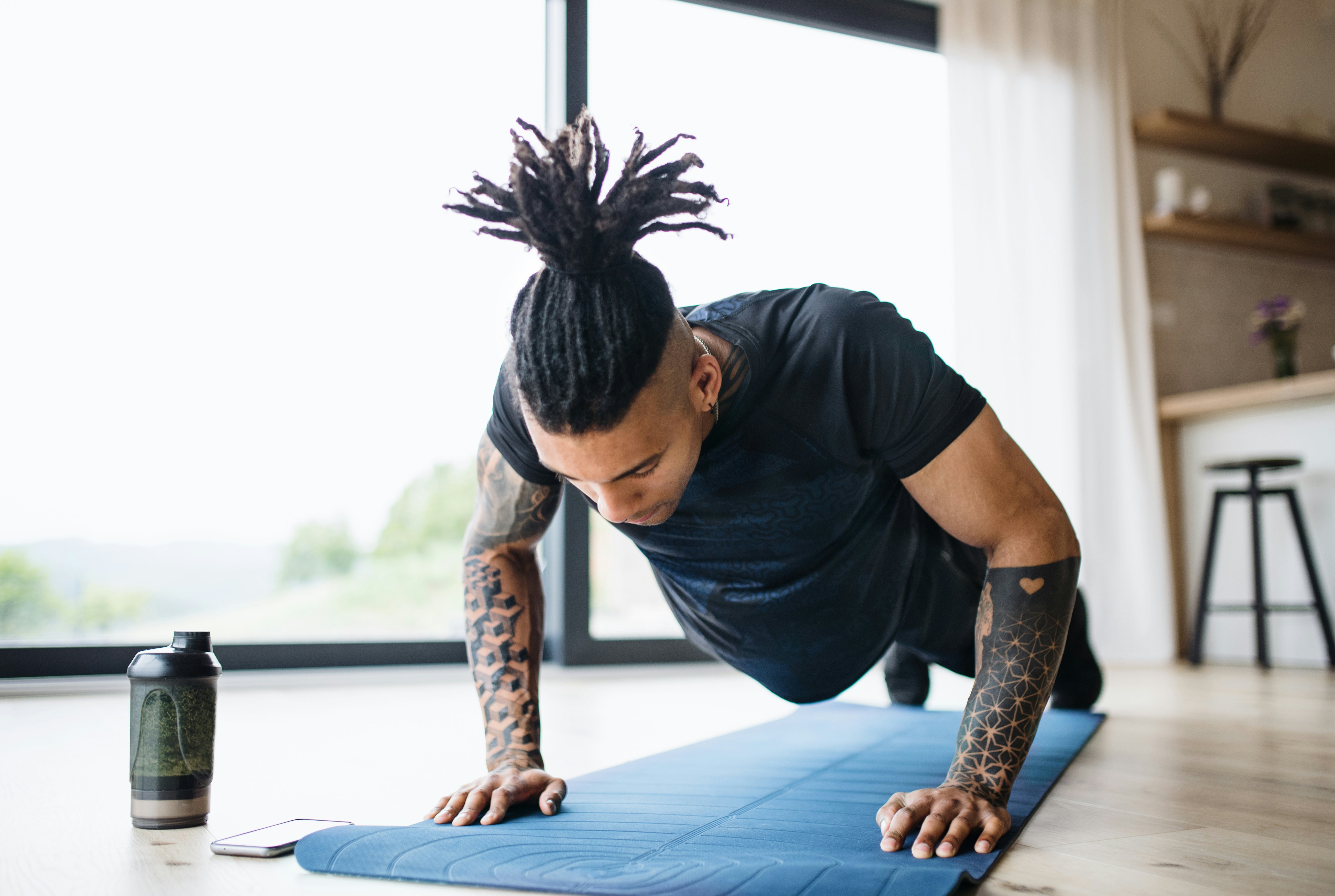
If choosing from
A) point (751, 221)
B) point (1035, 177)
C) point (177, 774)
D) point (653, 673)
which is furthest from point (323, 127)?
point (177, 774)

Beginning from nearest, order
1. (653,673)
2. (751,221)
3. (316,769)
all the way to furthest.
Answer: (316,769)
(653,673)
(751,221)

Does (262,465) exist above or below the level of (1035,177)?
below

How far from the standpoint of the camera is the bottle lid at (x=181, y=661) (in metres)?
1.07

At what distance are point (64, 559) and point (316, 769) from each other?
247cm

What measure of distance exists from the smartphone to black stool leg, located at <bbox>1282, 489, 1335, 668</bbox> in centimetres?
329

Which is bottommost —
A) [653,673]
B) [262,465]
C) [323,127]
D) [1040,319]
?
[653,673]

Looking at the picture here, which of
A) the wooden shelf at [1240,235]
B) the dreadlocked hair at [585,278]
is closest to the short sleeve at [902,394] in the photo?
the dreadlocked hair at [585,278]

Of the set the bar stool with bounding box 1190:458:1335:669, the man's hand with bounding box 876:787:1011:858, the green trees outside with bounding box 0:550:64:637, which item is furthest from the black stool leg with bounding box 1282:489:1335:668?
the green trees outside with bounding box 0:550:64:637

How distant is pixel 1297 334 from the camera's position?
4273 mm

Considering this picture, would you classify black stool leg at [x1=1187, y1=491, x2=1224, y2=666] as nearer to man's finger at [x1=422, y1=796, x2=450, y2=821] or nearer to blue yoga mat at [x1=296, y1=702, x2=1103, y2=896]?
blue yoga mat at [x1=296, y1=702, x2=1103, y2=896]

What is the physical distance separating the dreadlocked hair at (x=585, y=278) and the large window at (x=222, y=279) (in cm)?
227

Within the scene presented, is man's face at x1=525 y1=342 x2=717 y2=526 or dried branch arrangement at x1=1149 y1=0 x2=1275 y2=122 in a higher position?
dried branch arrangement at x1=1149 y1=0 x2=1275 y2=122

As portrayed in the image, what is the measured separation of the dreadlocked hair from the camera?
95cm

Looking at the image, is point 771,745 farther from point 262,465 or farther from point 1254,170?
point 1254,170
